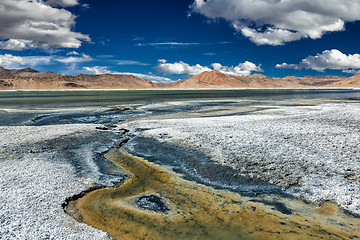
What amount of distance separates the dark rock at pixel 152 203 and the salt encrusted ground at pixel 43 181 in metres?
1.55

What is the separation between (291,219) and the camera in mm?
6180

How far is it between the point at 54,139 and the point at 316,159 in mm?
13199

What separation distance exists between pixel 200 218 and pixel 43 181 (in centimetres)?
524

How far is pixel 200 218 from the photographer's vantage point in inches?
247

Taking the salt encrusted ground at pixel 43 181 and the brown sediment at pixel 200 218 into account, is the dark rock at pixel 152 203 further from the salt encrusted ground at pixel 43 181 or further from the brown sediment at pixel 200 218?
the salt encrusted ground at pixel 43 181

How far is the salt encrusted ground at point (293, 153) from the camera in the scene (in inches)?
300

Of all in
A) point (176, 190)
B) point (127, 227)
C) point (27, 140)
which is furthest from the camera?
point (27, 140)

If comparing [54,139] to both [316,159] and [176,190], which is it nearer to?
[176,190]

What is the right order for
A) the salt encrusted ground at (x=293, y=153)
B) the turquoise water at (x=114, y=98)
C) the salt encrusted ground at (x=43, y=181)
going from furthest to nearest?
the turquoise water at (x=114, y=98)
the salt encrusted ground at (x=293, y=153)
the salt encrusted ground at (x=43, y=181)

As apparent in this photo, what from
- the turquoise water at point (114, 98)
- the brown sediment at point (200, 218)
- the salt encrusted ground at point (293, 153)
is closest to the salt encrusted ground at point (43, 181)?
the brown sediment at point (200, 218)

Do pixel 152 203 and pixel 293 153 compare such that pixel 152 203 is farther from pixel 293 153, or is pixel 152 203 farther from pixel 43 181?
pixel 293 153

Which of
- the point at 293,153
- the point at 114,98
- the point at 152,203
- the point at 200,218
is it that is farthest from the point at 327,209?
the point at 114,98

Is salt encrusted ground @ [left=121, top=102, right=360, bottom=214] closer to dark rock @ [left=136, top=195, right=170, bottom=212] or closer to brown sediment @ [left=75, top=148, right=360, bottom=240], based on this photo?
brown sediment @ [left=75, top=148, right=360, bottom=240]

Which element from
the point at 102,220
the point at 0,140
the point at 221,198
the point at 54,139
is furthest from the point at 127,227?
the point at 0,140
